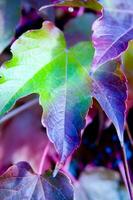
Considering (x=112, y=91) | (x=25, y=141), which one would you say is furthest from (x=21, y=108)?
(x=112, y=91)

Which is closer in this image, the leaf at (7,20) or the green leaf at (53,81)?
the green leaf at (53,81)

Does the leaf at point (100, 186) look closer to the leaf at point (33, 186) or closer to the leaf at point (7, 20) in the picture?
the leaf at point (33, 186)

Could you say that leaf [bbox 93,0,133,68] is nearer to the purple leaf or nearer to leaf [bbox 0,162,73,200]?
the purple leaf

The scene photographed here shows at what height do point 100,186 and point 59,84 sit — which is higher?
point 59,84

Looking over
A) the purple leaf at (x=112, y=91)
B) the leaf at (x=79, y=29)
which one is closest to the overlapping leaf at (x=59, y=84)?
the purple leaf at (x=112, y=91)

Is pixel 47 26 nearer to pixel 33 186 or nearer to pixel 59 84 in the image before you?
pixel 59 84

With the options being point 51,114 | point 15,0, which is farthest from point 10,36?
point 51,114
